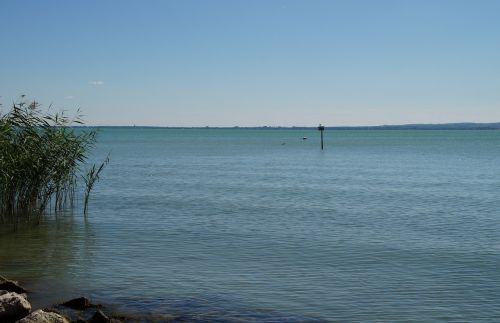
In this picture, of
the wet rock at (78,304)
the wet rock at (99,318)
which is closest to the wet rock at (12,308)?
the wet rock at (99,318)

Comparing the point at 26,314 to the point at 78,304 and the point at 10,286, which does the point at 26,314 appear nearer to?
the point at 78,304

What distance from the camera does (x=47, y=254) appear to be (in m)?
18.9

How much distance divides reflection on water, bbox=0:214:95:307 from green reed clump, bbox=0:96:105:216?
0.81 metres

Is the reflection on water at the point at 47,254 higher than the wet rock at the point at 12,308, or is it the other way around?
the wet rock at the point at 12,308

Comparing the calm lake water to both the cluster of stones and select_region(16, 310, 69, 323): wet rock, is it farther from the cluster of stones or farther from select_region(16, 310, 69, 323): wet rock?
select_region(16, 310, 69, 323): wet rock

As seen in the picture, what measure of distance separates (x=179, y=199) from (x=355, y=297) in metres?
18.4

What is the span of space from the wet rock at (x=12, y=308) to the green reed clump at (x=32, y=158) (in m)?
8.93

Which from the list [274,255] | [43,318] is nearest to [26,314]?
[43,318]

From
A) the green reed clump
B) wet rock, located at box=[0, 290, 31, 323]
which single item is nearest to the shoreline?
wet rock, located at box=[0, 290, 31, 323]

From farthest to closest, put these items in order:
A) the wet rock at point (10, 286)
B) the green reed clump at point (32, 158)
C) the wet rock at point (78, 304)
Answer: the green reed clump at point (32, 158) < the wet rock at point (10, 286) < the wet rock at point (78, 304)

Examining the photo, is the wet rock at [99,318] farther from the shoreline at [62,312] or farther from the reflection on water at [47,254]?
the reflection on water at [47,254]

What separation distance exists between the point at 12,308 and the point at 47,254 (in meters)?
7.77

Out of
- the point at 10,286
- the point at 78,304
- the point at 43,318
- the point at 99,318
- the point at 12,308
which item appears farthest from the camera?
the point at 10,286

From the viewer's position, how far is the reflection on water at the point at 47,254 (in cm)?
1503
